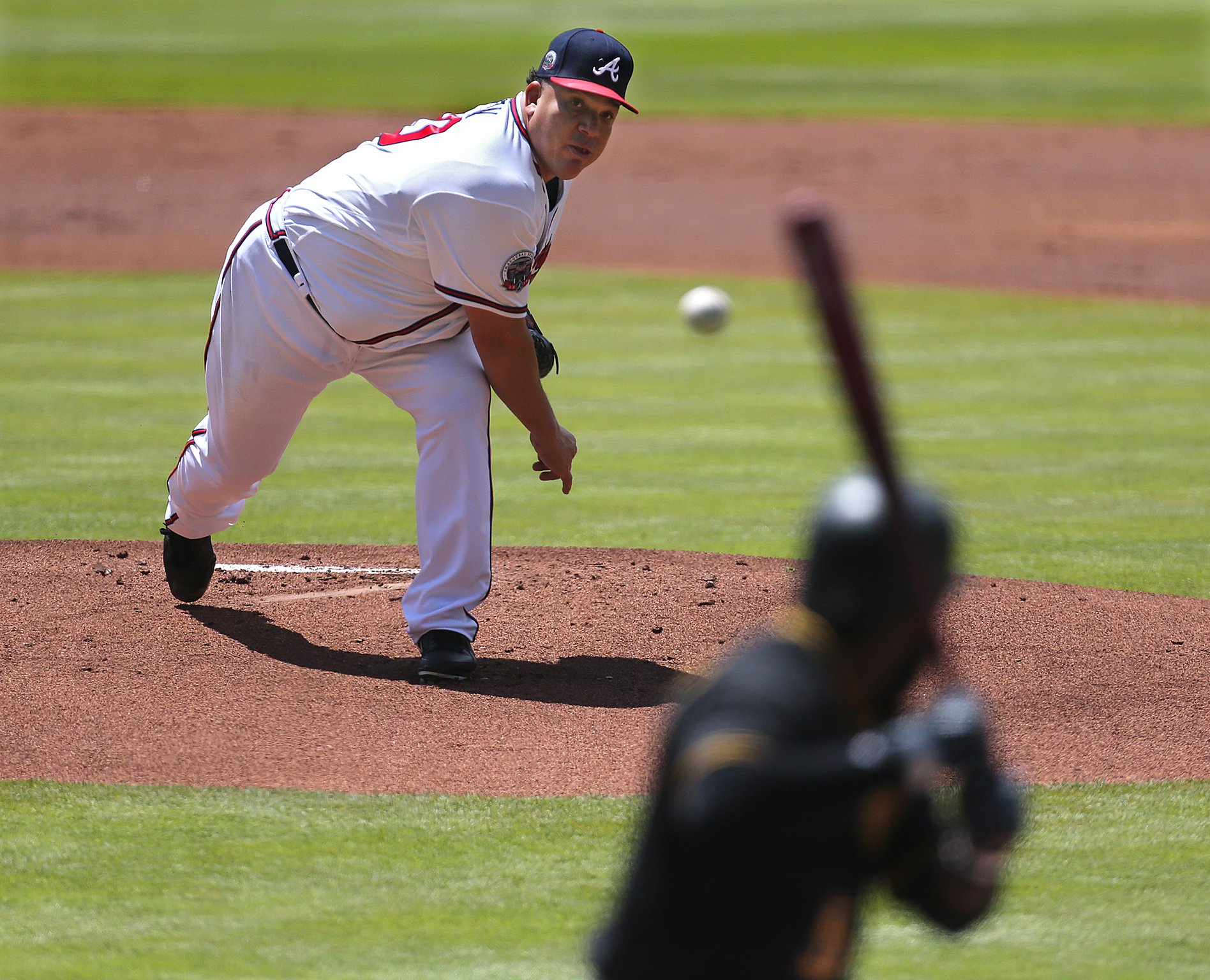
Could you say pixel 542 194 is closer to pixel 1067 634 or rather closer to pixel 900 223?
pixel 1067 634

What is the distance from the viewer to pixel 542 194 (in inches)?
209

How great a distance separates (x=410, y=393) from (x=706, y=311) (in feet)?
27.6

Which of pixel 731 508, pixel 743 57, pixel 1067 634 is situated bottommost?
pixel 743 57

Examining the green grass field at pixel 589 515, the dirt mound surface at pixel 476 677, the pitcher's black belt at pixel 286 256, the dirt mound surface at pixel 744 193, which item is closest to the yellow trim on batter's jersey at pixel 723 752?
the green grass field at pixel 589 515

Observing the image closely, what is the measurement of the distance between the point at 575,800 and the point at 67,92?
97.6 feet

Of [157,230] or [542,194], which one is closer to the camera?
[542,194]

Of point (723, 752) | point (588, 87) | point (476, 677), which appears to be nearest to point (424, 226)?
point (588, 87)

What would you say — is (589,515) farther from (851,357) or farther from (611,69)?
(851,357)

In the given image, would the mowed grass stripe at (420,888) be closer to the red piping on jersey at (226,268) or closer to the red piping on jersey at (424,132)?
the red piping on jersey at (226,268)

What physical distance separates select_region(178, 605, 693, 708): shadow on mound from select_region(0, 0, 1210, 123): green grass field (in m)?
24.8

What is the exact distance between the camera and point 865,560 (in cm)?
218

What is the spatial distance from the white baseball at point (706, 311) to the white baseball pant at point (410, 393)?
8.20 m

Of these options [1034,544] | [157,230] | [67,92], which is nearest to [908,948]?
[1034,544]

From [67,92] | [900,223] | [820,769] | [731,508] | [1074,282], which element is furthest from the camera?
[67,92]
